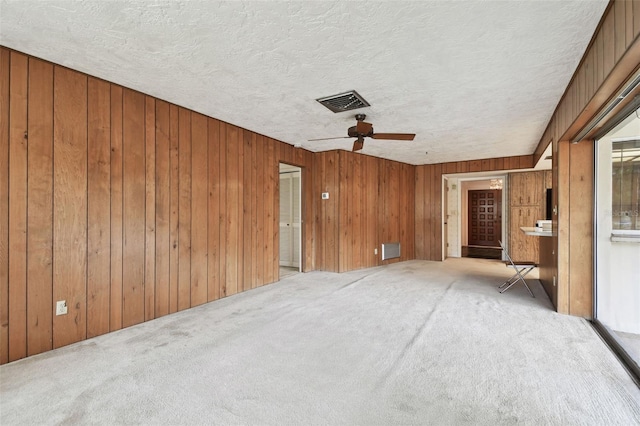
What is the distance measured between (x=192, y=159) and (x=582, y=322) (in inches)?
178

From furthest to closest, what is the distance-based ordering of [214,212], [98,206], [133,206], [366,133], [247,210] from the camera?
[247,210], [214,212], [366,133], [133,206], [98,206]

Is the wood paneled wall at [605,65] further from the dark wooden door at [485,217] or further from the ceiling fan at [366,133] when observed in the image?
the dark wooden door at [485,217]

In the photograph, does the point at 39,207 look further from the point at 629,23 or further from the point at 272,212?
the point at 629,23

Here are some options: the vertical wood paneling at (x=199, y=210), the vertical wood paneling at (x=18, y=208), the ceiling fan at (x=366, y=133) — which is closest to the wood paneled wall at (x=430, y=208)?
the ceiling fan at (x=366, y=133)

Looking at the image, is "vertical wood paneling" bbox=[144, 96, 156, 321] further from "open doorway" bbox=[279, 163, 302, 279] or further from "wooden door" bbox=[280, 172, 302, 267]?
"wooden door" bbox=[280, 172, 302, 267]

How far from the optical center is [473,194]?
10594 mm

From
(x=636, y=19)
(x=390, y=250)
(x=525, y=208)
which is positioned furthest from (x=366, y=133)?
(x=525, y=208)

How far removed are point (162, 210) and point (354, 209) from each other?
3.59 metres

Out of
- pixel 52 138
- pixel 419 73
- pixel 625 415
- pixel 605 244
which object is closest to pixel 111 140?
pixel 52 138

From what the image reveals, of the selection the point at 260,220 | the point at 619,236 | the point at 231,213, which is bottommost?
the point at 619,236

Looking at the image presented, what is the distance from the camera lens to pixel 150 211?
319cm

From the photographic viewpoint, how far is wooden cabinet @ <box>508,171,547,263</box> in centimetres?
663

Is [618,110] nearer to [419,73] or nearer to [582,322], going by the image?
[419,73]

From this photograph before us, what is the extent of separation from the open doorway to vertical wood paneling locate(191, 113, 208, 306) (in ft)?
7.53
